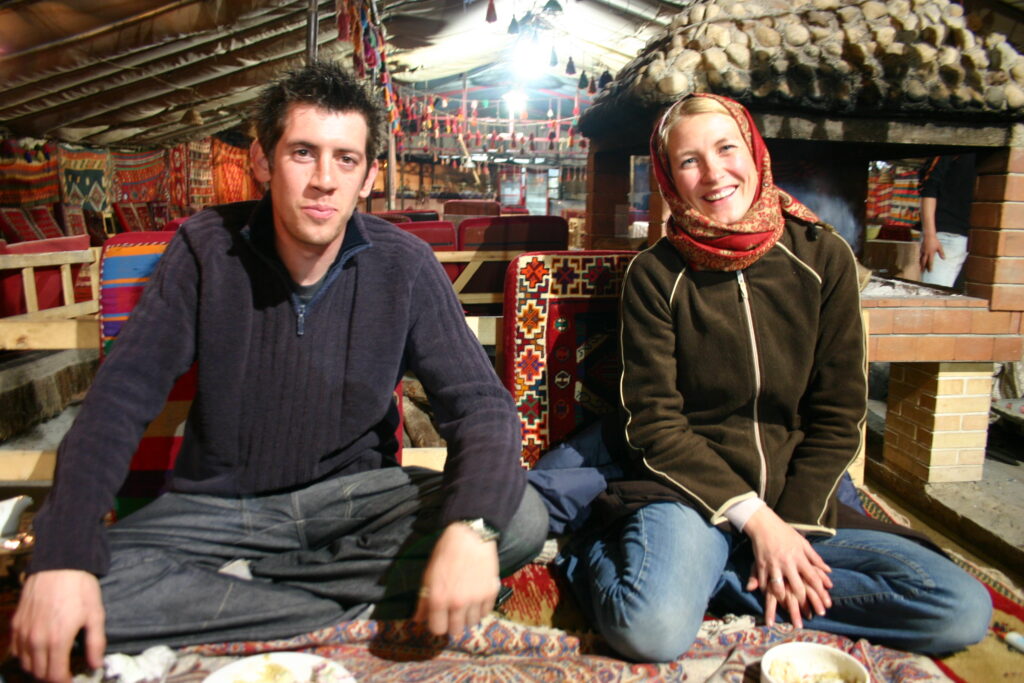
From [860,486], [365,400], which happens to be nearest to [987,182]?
[860,486]

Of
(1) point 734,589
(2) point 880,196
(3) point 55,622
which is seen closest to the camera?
(3) point 55,622

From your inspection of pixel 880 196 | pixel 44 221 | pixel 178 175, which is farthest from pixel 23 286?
pixel 178 175

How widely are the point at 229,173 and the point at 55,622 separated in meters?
17.5

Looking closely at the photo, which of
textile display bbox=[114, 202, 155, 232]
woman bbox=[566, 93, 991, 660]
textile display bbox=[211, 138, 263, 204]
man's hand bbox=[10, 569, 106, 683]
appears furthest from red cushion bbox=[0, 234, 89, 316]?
textile display bbox=[211, 138, 263, 204]

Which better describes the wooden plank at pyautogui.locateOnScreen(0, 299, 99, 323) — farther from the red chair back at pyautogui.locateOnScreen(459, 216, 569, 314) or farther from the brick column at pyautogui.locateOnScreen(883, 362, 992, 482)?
the brick column at pyautogui.locateOnScreen(883, 362, 992, 482)

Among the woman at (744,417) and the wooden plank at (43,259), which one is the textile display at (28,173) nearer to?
the wooden plank at (43,259)

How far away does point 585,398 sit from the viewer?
2432mm

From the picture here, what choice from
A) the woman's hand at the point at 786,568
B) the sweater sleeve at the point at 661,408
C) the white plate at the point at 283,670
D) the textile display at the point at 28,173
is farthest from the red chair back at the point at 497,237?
the textile display at the point at 28,173

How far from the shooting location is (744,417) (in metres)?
1.98

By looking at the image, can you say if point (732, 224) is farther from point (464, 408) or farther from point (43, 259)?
point (43, 259)

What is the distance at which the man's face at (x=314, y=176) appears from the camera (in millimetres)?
1751

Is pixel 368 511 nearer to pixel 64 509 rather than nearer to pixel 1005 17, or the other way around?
pixel 64 509

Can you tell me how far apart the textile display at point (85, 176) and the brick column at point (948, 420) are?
1205cm

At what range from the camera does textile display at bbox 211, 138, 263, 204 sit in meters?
16.2
